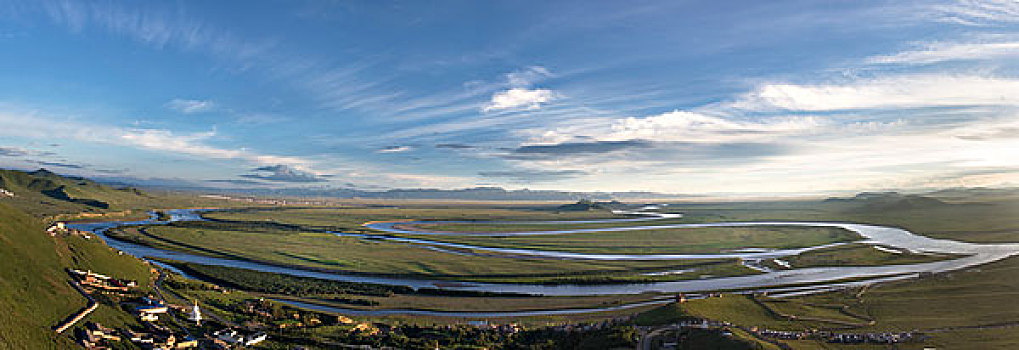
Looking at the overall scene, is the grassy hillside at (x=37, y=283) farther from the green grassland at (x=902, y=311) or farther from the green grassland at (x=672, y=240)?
the green grassland at (x=672, y=240)

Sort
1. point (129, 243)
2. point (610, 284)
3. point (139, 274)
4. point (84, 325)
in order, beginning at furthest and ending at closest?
1. point (129, 243)
2. point (610, 284)
3. point (139, 274)
4. point (84, 325)

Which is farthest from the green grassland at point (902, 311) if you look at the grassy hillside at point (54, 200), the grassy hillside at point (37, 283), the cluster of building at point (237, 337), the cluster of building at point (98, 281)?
the grassy hillside at point (54, 200)

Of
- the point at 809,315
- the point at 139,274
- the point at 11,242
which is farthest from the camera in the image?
the point at 139,274

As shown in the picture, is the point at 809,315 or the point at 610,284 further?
the point at 610,284

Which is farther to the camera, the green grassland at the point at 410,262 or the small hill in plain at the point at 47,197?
the small hill in plain at the point at 47,197

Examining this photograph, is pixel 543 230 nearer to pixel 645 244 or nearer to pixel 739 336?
pixel 645 244

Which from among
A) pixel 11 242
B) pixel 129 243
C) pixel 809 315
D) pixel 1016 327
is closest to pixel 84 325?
pixel 11 242

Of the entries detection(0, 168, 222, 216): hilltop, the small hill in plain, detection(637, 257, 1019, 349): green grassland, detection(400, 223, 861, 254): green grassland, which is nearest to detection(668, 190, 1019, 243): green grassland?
detection(400, 223, 861, 254): green grassland
